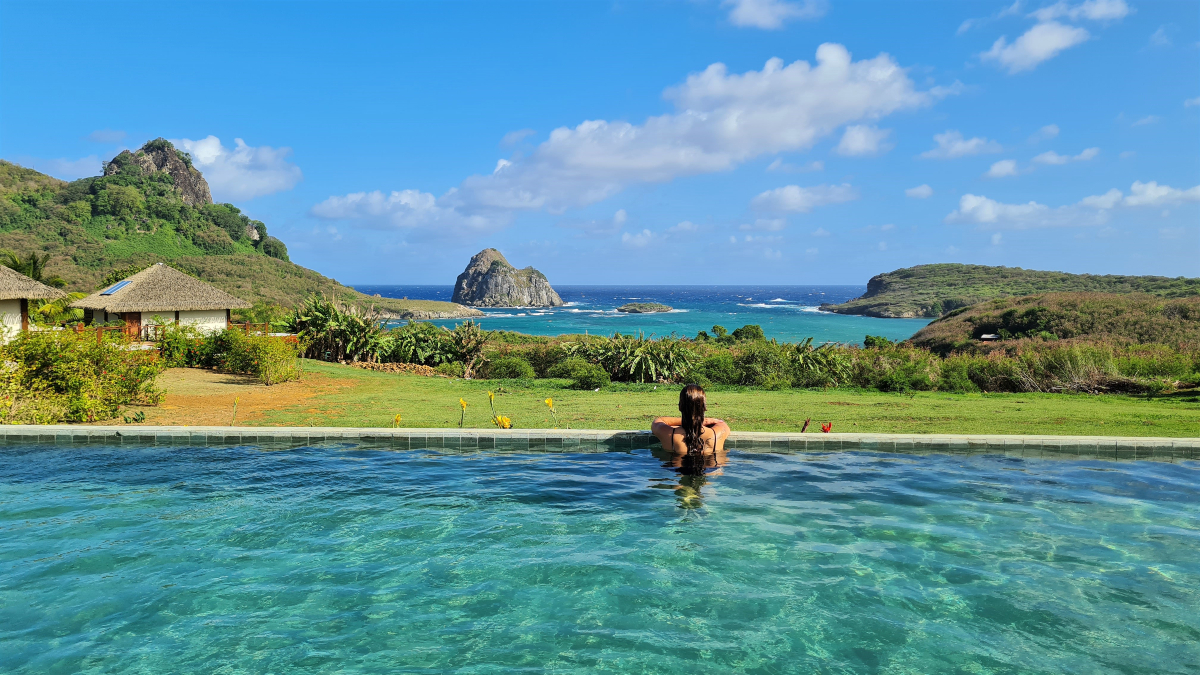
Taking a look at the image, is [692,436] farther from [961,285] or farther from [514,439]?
[961,285]

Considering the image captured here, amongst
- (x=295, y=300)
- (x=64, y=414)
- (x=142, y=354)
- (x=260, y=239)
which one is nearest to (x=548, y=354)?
(x=142, y=354)

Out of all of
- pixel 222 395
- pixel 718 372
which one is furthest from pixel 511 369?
pixel 222 395

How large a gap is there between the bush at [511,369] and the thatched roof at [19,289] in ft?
58.2

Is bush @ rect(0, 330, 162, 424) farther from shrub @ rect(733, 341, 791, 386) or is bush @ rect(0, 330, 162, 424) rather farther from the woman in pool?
shrub @ rect(733, 341, 791, 386)

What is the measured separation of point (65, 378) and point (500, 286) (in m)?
169

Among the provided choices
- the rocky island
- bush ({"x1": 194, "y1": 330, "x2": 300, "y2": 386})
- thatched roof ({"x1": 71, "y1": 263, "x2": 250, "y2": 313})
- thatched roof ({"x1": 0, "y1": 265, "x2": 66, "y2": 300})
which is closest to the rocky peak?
the rocky island

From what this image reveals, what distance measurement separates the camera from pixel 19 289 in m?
23.8

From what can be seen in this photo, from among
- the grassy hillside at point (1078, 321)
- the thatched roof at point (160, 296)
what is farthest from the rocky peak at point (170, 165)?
A: the grassy hillside at point (1078, 321)

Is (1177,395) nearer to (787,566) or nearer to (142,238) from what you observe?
(787,566)

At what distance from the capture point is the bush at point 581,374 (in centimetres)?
1581

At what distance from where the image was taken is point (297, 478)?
702 cm

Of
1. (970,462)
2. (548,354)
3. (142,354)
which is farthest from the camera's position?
(548,354)

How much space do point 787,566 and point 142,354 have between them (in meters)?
11.9

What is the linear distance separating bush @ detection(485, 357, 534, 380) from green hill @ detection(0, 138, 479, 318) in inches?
2516
